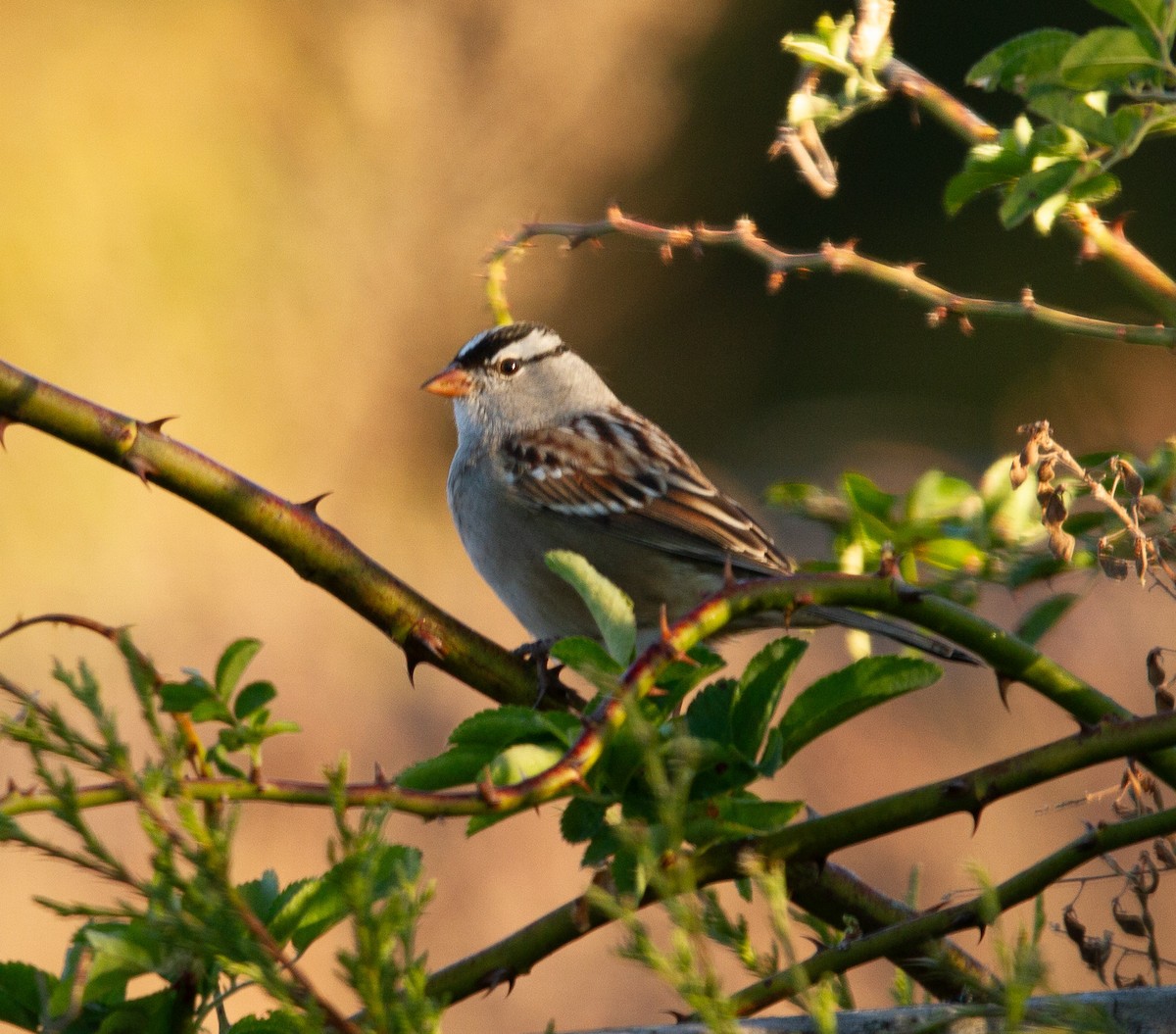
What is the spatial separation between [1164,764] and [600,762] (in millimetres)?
376

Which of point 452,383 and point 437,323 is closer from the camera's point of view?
point 452,383

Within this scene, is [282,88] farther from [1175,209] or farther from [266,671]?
[1175,209]

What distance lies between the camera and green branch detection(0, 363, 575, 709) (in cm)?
106

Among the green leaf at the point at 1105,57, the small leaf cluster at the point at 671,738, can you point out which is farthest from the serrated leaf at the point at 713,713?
the green leaf at the point at 1105,57

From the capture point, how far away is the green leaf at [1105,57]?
3.47ft

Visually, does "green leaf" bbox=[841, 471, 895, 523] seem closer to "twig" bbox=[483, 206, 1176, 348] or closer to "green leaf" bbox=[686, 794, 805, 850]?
"twig" bbox=[483, 206, 1176, 348]

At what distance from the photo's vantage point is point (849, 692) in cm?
89

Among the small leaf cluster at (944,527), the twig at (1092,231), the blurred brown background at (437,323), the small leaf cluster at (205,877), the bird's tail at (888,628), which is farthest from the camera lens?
the blurred brown background at (437,323)

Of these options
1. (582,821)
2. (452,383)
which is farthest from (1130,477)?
(452,383)

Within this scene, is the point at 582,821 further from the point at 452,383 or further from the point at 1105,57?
the point at 452,383

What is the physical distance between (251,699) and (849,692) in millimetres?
386

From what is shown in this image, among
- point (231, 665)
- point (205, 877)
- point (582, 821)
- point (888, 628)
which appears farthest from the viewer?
point (888, 628)

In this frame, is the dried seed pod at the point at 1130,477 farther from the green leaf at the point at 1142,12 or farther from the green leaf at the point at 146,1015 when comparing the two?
the green leaf at the point at 146,1015

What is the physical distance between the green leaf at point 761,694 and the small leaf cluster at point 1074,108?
434 millimetres
